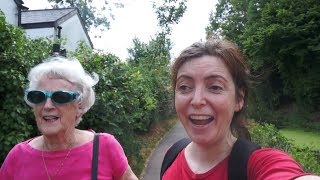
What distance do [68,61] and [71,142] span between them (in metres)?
0.61

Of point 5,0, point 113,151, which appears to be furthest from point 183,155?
point 5,0

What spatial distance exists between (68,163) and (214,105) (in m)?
1.26

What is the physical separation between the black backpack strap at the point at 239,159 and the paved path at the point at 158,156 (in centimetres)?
837

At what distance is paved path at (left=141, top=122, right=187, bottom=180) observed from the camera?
34.8ft

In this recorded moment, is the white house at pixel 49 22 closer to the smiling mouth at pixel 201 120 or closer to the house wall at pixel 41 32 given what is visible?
the house wall at pixel 41 32

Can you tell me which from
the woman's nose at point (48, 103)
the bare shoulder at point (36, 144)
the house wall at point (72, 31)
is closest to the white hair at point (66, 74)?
the woman's nose at point (48, 103)

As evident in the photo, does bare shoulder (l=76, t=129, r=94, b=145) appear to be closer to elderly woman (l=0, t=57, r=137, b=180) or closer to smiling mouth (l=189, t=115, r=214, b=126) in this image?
elderly woman (l=0, t=57, r=137, b=180)

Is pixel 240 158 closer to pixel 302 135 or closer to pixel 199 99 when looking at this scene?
pixel 199 99

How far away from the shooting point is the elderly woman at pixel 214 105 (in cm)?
194

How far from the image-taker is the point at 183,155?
7.57 ft

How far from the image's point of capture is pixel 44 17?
21828 millimetres

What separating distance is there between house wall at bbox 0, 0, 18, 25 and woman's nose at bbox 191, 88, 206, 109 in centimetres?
1527

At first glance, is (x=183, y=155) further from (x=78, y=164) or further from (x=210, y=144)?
(x=78, y=164)

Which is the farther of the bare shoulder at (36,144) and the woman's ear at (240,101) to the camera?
the bare shoulder at (36,144)
